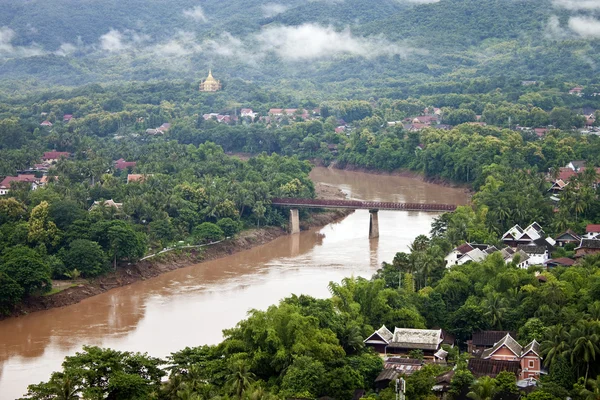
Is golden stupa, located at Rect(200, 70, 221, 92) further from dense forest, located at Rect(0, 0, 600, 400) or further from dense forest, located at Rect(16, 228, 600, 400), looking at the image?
dense forest, located at Rect(16, 228, 600, 400)

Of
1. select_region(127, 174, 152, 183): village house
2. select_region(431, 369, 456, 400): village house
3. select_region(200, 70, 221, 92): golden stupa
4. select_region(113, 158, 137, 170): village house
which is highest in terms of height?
select_region(200, 70, 221, 92): golden stupa

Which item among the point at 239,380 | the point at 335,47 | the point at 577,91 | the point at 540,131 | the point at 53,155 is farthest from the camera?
the point at 335,47

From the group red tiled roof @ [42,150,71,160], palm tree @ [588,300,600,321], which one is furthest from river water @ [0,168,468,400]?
red tiled roof @ [42,150,71,160]

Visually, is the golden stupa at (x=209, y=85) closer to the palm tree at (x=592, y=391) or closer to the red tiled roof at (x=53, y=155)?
the red tiled roof at (x=53, y=155)

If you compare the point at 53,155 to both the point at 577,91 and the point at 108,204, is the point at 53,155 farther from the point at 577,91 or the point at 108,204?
the point at 577,91

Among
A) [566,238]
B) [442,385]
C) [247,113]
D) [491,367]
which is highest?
[247,113]

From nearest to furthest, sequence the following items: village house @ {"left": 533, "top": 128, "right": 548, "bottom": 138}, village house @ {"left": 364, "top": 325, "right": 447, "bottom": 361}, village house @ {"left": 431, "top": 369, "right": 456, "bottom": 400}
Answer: village house @ {"left": 431, "top": 369, "right": 456, "bottom": 400} → village house @ {"left": 364, "top": 325, "right": 447, "bottom": 361} → village house @ {"left": 533, "top": 128, "right": 548, "bottom": 138}

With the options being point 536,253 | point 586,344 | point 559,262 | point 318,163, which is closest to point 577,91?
point 318,163

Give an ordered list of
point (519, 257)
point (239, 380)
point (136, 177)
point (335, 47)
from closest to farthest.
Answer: point (239, 380) → point (519, 257) → point (136, 177) → point (335, 47)

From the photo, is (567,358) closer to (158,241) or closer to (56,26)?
(158,241)
